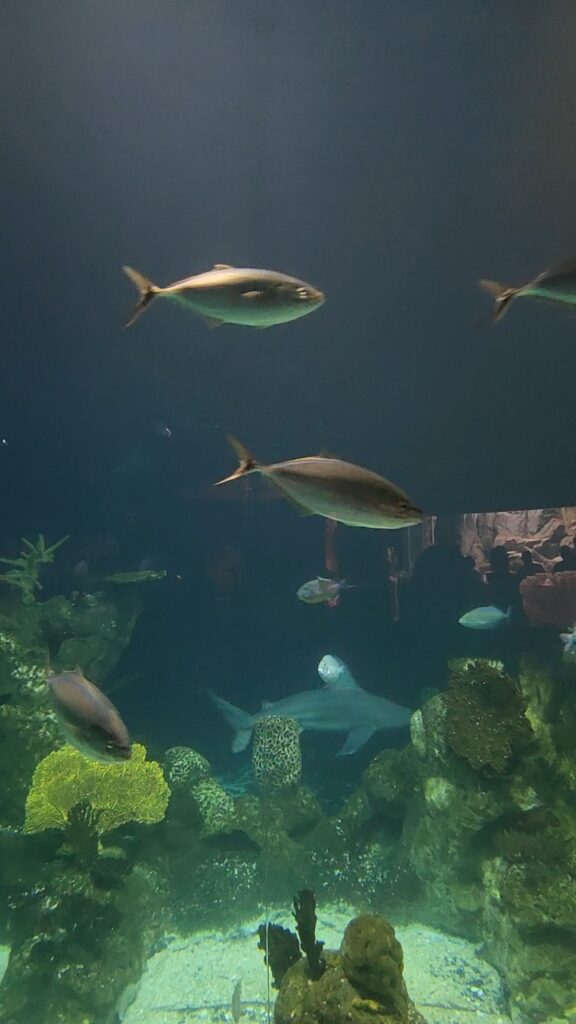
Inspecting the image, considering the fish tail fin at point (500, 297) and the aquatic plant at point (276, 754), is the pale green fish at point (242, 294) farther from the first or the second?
the aquatic plant at point (276, 754)

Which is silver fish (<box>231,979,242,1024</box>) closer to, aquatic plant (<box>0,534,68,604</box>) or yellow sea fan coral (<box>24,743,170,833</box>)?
yellow sea fan coral (<box>24,743,170,833</box>)

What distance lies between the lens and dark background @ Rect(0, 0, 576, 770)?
6984 millimetres

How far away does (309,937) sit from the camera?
3.44m

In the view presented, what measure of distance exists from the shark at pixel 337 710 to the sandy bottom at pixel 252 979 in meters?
2.50

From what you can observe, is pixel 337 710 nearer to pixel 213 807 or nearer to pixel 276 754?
pixel 276 754

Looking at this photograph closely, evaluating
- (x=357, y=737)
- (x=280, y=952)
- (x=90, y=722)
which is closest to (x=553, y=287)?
(x=90, y=722)

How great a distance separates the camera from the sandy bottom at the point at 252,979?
407 centimetres

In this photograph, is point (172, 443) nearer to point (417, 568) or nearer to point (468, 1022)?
point (417, 568)

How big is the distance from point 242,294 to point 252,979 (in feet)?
16.6

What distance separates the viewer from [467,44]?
697cm

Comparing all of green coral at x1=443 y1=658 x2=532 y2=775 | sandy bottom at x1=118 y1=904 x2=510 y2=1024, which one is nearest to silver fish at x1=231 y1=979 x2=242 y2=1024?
sandy bottom at x1=118 y1=904 x2=510 y2=1024

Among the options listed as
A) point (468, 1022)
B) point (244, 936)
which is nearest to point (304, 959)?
point (468, 1022)

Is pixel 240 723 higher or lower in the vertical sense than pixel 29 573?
lower

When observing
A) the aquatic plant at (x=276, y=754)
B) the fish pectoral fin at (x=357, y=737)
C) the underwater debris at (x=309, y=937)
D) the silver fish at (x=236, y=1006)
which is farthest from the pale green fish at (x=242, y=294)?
the fish pectoral fin at (x=357, y=737)
